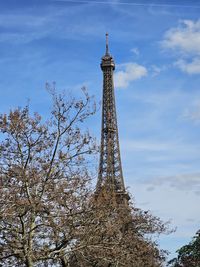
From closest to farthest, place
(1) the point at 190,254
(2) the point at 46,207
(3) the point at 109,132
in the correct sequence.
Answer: (2) the point at 46,207 → (1) the point at 190,254 → (3) the point at 109,132

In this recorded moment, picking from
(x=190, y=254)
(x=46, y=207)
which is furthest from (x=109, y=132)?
(x=46, y=207)

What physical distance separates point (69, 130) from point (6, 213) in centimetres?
323

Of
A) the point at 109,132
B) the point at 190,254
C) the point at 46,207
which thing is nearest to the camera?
the point at 46,207

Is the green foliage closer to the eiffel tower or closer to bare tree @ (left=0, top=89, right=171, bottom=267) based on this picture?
the eiffel tower

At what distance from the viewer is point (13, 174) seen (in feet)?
45.8

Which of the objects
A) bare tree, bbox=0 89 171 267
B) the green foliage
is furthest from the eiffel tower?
bare tree, bbox=0 89 171 267

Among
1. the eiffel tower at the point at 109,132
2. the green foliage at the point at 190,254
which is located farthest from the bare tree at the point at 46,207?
the eiffel tower at the point at 109,132

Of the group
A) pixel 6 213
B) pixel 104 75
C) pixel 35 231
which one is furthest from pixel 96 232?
pixel 104 75

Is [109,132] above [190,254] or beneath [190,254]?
above

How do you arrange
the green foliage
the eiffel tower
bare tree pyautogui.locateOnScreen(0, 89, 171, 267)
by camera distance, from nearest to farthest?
1. bare tree pyautogui.locateOnScreen(0, 89, 171, 267)
2. the green foliage
3. the eiffel tower

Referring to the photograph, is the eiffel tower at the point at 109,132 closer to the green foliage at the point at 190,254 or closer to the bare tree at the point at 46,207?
the green foliage at the point at 190,254

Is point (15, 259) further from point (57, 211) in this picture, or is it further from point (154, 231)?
point (154, 231)

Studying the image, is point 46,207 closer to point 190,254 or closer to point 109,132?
point 190,254

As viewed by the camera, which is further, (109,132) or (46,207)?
(109,132)
